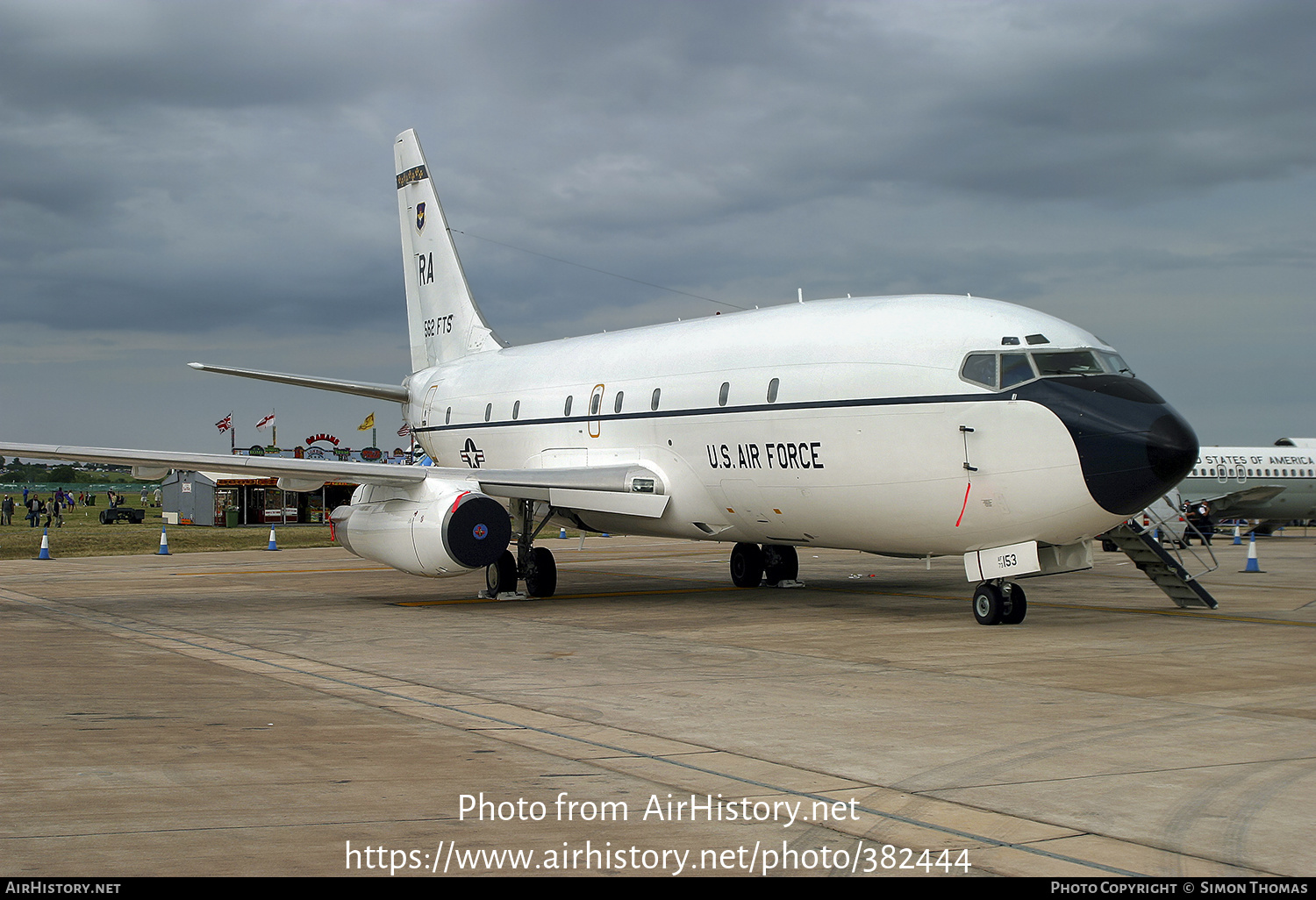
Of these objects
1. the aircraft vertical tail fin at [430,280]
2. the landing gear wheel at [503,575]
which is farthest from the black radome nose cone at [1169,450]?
the aircraft vertical tail fin at [430,280]

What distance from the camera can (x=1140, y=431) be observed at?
13422 mm

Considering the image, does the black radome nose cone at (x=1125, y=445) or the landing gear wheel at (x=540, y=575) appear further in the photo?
the landing gear wheel at (x=540, y=575)

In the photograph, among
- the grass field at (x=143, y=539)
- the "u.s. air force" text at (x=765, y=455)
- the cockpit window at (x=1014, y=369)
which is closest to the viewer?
the cockpit window at (x=1014, y=369)

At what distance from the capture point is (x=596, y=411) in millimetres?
20000

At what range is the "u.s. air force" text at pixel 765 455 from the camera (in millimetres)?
15797

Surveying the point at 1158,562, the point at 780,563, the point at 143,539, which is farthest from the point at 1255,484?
the point at 143,539

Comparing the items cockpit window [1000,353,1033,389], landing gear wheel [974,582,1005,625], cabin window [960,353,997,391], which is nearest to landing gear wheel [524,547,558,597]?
landing gear wheel [974,582,1005,625]

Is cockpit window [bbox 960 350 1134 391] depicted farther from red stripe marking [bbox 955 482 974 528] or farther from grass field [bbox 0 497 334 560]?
grass field [bbox 0 497 334 560]

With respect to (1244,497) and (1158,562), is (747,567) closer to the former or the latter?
(1158,562)

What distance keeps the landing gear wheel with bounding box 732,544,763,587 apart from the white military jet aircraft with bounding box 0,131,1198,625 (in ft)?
0.16

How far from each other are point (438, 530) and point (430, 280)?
1093 cm

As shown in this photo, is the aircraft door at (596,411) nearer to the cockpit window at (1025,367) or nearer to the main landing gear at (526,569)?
the main landing gear at (526,569)

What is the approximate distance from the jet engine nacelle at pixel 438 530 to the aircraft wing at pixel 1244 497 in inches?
1262
